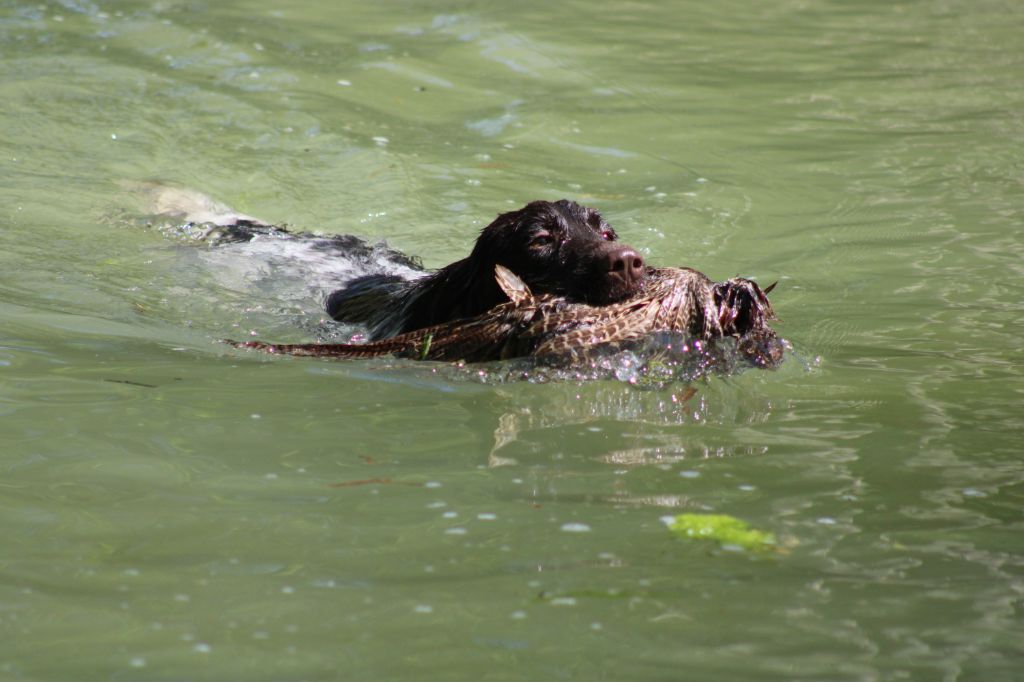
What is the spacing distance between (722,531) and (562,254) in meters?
2.54

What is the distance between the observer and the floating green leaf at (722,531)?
372 cm

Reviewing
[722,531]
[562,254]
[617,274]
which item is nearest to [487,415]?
[617,274]

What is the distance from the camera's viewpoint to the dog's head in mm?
5801

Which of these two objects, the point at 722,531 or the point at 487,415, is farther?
the point at 487,415

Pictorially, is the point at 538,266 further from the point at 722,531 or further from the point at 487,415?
the point at 722,531

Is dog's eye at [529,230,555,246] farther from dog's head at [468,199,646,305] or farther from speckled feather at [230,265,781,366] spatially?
speckled feather at [230,265,781,366]

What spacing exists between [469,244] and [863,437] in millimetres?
5390

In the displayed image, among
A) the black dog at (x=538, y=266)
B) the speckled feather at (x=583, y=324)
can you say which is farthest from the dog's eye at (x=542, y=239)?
the speckled feather at (x=583, y=324)

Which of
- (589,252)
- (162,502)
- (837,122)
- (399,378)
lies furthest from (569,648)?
(837,122)

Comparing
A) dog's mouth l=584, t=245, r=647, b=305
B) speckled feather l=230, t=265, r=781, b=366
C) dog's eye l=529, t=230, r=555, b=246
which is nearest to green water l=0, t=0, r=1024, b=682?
speckled feather l=230, t=265, r=781, b=366

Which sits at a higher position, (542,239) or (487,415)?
(542,239)

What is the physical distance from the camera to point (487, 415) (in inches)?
201

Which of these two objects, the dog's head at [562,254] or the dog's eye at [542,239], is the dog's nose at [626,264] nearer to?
the dog's head at [562,254]

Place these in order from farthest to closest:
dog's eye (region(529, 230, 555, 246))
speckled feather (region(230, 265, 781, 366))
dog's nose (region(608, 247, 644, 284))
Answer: dog's eye (region(529, 230, 555, 246)) → dog's nose (region(608, 247, 644, 284)) → speckled feather (region(230, 265, 781, 366))
